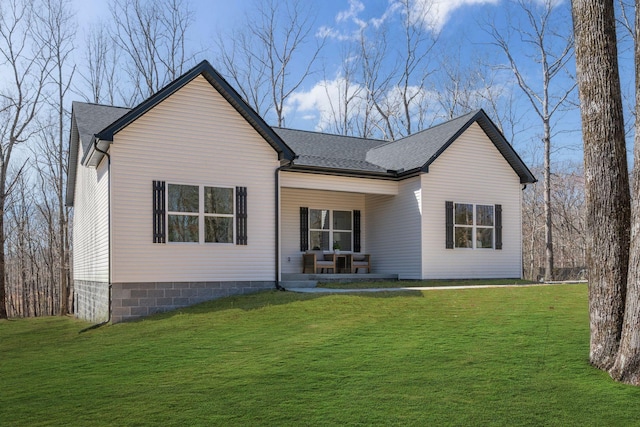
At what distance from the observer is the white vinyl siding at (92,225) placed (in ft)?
40.4

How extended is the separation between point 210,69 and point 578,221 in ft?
92.7

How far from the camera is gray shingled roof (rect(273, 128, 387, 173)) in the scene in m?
16.1

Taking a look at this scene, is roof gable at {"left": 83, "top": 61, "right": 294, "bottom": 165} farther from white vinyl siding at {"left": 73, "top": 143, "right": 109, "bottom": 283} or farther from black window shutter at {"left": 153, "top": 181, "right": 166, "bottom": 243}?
black window shutter at {"left": 153, "top": 181, "right": 166, "bottom": 243}

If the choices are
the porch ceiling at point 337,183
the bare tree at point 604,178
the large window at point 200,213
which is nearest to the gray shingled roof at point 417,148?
the porch ceiling at point 337,183

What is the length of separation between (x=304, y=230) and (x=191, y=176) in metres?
5.15

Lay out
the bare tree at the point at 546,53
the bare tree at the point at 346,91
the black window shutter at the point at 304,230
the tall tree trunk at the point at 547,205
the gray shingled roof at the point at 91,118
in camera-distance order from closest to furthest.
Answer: the gray shingled roof at the point at 91,118 → the black window shutter at the point at 304,230 → the tall tree trunk at the point at 547,205 → the bare tree at the point at 546,53 → the bare tree at the point at 346,91

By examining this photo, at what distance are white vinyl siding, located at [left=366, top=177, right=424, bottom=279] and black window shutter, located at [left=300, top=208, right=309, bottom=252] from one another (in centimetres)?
231

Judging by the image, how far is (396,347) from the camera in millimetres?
7332

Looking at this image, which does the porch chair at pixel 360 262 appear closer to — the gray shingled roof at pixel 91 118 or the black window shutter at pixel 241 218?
the black window shutter at pixel 241 218

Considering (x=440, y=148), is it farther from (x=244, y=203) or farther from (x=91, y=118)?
(x=91, y=118)

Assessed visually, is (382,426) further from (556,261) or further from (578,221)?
(556,261)

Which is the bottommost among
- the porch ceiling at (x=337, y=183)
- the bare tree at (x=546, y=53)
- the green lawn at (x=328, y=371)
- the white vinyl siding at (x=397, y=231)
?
→ the green lawn at (x=328, y=371)

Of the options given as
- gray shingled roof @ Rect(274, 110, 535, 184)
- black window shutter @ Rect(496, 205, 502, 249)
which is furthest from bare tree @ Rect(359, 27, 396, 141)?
black window shutter @ Rect(496, 205, 502, 249)

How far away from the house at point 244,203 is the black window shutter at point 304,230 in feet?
0.15
